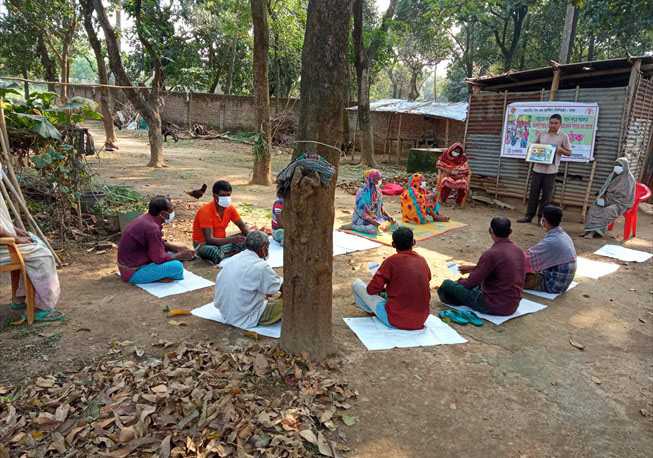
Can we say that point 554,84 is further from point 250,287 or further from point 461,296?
point 250,287

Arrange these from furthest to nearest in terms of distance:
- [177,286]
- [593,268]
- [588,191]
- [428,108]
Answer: [428,108], [588,191], [593,268], [177,286]

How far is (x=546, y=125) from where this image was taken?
29.5 feet

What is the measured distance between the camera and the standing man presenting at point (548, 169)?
8047 mm

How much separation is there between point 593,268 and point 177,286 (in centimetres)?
561

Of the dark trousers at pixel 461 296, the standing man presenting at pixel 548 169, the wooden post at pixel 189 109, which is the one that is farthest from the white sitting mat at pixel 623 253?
the wooden post at pixel 189 109

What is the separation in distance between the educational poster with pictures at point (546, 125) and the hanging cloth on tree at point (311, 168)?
7368 mm

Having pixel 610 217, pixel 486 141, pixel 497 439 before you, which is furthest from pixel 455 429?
pixel 486 141

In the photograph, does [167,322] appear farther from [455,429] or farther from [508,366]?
[508,366]

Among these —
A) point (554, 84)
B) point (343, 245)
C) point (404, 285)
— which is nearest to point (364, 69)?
point (554, 84)

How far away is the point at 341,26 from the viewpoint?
2.87 meters

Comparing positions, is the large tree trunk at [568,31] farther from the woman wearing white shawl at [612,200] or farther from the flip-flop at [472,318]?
the flip-flop at [472,318]

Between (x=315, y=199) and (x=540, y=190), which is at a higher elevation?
(x=315, y=199)

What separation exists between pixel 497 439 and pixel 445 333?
1.38 metres

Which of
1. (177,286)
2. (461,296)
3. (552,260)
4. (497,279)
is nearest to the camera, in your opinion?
(497,279)
